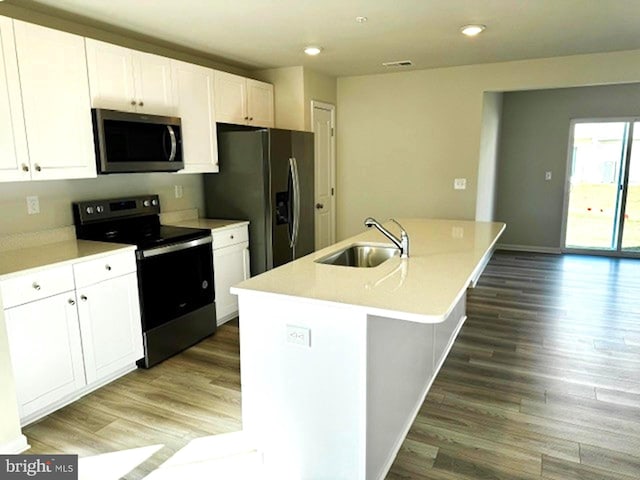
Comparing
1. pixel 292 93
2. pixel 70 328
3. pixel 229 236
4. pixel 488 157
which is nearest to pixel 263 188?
pixel 229 236

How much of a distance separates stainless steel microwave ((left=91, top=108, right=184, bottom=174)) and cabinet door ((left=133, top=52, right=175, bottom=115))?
125 mm

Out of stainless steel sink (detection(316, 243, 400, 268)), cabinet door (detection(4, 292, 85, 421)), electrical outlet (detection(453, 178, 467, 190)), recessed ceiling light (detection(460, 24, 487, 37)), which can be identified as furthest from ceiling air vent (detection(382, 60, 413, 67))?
cabinet door (detection(4, 292, 85, 421))

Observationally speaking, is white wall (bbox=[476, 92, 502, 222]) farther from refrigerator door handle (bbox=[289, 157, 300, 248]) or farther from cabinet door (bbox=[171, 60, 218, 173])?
cabinet door (bbox=[171, 60, 218, 173])

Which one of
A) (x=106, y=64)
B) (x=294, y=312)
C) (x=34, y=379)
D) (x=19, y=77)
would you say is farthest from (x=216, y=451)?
(x=106, y=64)

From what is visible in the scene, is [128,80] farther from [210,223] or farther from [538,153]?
[538,153]

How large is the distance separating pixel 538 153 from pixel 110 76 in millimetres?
6048

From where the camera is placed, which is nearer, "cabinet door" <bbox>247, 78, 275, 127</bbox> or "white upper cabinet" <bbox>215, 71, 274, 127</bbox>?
"white upper cabinet" <bbox>215, 71, 274, 127</bbox>

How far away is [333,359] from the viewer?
181 centimetres

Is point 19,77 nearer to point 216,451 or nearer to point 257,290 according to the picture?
point 257,290

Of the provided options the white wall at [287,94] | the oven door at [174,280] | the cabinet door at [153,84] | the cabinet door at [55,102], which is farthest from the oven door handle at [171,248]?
the white wall at [287,94]

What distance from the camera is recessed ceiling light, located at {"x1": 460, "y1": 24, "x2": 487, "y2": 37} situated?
10.9 ft

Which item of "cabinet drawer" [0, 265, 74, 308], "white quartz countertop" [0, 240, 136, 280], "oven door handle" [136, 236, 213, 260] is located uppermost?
"white quartz countertop" [0, 240, 136, 280]

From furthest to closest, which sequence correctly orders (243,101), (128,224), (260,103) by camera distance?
(260,103) → (243,101) → (128,224)

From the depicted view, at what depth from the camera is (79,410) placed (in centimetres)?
263
